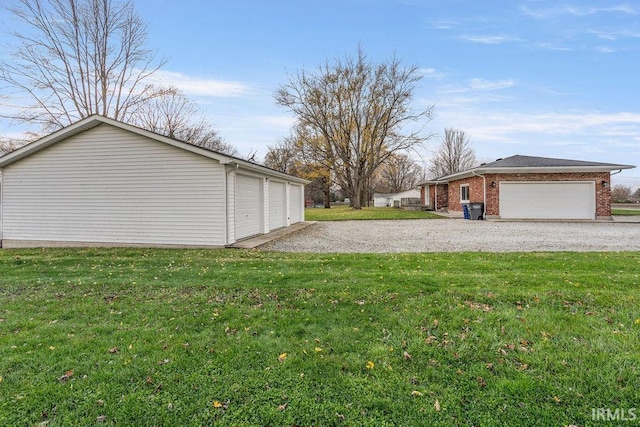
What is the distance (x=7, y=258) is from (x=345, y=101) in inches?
1021

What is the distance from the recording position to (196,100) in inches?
1079

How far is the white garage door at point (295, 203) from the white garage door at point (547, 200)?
11.2 metres

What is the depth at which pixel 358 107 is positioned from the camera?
29.5m

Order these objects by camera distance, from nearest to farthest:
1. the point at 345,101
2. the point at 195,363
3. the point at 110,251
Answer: the point at 195,363 < the point at 110,251 < the point at 345,101

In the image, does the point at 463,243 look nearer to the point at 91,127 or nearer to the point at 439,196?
the point at 91,127

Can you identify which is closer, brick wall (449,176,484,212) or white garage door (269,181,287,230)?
white garage door (269,181,287,230)

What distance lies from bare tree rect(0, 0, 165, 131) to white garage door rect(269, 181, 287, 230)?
46.5ft

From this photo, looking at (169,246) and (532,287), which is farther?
(169,246)

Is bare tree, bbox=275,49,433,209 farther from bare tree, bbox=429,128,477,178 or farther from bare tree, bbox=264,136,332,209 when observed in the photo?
bare tree, bbox=429,128,477,178

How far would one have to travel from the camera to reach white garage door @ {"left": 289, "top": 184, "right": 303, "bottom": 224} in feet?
55.5

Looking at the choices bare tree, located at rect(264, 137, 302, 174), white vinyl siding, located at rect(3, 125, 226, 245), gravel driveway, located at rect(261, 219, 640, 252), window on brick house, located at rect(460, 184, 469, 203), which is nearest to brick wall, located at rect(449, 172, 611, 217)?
window on brick house, located at rect(460, 184, 469, 203)

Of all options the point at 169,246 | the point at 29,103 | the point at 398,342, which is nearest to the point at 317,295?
the point at 398,342

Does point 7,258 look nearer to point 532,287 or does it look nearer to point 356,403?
point 356,403

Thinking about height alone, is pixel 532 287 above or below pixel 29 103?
below
